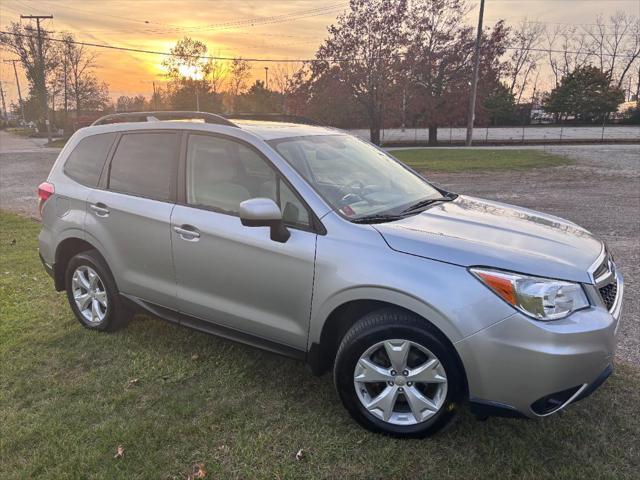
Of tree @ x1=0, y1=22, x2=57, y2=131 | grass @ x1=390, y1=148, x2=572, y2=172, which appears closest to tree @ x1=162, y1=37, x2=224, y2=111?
tree @ x1=0, y1=22, x2=57, y2=131

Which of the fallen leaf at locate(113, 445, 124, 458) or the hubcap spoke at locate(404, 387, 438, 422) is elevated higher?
the hubcap spoke at locate(404, 387, 438, 422)

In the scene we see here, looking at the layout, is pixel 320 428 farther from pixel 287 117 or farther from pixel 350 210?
pixel 287 117

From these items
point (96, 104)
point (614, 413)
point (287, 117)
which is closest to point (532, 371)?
point (614, 413)

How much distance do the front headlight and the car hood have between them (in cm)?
4

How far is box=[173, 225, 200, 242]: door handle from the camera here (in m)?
3.39

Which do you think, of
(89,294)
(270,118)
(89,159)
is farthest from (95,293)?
(270,118)

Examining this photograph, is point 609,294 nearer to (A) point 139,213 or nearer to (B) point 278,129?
(B) point 278,129

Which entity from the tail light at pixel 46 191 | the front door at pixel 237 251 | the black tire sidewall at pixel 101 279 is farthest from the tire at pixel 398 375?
the tail light at pixel 46 191

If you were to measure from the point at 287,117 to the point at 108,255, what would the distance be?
6.07 feet

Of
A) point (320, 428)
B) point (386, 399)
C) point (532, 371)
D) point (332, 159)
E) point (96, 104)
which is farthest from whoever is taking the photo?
point (96, 104)

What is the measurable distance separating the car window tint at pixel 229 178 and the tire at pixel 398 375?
84 centimetres

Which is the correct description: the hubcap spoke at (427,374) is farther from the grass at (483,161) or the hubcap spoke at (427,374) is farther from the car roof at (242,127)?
the grass at (483,161)

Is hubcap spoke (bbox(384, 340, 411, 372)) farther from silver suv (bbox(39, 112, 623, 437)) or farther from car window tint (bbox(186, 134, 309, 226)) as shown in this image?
car window tint (bbox(186, 134, 309, 226))

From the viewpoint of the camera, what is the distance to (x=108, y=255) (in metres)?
3.97
